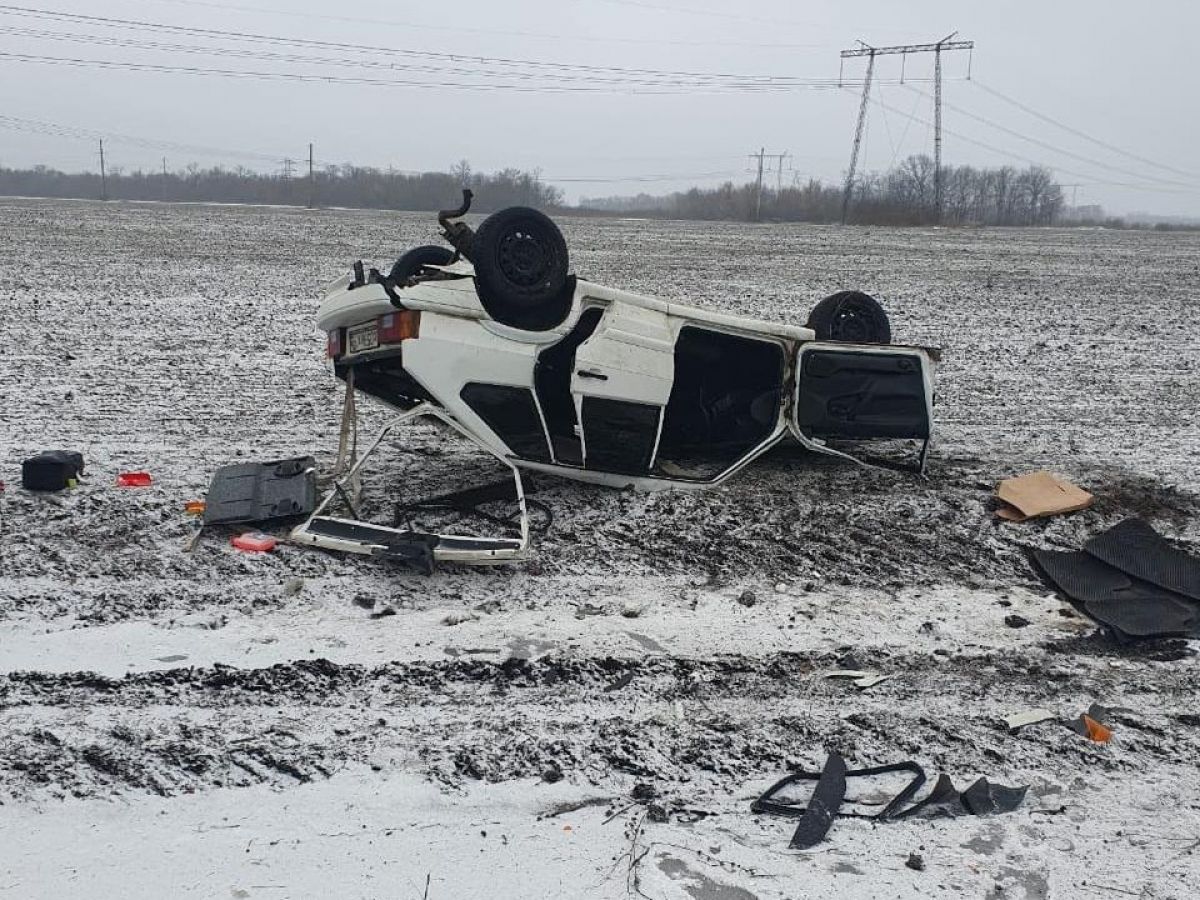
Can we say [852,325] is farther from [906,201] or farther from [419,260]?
[906,201]

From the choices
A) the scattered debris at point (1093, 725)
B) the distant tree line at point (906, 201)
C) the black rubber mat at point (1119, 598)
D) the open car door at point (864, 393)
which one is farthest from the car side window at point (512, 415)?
the distant tree line at point (906, 201)

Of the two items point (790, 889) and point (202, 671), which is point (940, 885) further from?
point (202, 671)

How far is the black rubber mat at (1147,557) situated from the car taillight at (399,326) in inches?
137

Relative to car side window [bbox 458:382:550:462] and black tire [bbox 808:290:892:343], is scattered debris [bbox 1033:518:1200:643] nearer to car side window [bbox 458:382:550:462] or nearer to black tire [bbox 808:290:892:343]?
black tire [bbox 808:290:892:343]

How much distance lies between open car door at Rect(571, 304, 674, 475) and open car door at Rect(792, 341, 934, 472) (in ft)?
3.20

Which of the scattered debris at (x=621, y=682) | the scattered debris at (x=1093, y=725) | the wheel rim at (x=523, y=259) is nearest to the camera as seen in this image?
the scattered debris at (x=1093, y=725)

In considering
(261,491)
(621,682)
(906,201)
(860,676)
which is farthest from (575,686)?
(906,201)

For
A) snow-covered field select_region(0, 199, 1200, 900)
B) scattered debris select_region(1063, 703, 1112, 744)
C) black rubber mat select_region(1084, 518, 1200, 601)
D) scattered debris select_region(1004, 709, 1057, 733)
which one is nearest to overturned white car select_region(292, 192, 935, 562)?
snow-covered field select_region(0, 199, 1200, 900)

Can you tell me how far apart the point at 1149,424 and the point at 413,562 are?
6195 millimetres

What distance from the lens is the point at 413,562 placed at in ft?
14.8

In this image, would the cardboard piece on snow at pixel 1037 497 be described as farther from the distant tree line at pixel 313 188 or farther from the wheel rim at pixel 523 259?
the distant tree line at pixel 313 188

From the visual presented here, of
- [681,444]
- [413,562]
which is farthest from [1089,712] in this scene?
[681,444]

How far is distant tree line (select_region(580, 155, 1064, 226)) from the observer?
49.7 meters

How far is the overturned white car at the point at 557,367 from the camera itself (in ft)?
15.6
